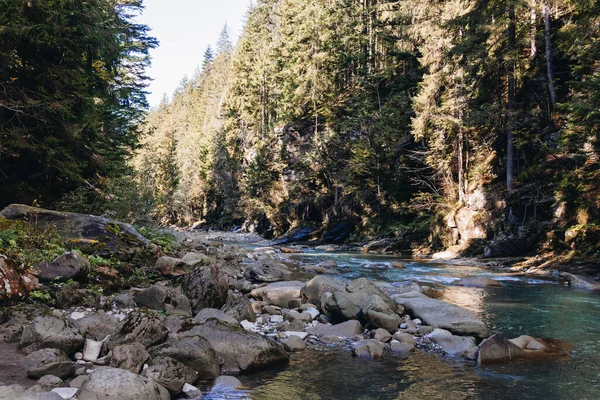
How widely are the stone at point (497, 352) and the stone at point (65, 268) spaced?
6.72m

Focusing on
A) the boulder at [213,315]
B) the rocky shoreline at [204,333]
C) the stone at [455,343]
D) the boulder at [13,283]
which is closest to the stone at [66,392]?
the rocky shoreline at [204,333]

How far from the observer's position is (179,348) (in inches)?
195

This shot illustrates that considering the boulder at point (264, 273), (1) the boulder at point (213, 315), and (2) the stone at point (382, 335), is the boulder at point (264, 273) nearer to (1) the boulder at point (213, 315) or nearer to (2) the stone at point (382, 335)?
(1) the boulder at point (213, 315)

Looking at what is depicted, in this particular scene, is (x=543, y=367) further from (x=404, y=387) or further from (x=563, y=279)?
(x=563, y=279)

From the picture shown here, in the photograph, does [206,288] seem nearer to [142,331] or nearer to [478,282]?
[142,331]

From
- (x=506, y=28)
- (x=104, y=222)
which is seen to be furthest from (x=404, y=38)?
(x=104, y=222)

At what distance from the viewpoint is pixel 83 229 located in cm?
916

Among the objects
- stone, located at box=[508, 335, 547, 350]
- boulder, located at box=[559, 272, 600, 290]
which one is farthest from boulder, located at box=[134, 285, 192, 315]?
boulder, located at box=[559, 272, 600, 290]

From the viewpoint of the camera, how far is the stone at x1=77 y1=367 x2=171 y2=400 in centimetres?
381

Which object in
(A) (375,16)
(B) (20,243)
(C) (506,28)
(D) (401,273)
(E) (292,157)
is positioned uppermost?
(A) (375,16)

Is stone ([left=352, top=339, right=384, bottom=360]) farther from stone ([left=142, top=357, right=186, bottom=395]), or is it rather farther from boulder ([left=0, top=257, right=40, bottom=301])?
boulder ([left=0, top=257, right=40, bottom=301])

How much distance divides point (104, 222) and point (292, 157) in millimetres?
34006

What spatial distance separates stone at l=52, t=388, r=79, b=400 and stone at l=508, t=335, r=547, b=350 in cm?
586

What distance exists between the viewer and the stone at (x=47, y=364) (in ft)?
13.8
